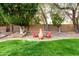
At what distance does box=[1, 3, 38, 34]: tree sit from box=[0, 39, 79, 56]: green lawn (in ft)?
0.46

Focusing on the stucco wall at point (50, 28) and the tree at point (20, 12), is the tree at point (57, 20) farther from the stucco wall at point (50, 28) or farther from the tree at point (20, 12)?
the tree at point (20, 12)

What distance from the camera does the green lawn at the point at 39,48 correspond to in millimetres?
1983

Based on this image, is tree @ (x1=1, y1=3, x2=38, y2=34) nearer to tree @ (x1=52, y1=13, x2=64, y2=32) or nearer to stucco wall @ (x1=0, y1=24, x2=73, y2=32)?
stucco wall @ (x1=0, y1=24, x2=73, y2=32)

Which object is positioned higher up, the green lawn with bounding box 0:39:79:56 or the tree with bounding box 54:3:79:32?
the tree with bounding box 54:3:79:32

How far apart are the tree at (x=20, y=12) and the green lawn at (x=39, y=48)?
140mm

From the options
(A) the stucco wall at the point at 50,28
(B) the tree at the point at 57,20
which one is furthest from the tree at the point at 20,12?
(B) the tree at the point at 57,20

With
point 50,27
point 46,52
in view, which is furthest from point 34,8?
Result: point 46,52

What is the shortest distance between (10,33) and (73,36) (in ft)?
1.94

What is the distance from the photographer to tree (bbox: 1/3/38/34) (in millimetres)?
2012

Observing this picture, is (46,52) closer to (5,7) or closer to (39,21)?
(39,21)

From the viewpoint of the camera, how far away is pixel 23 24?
2047 mm

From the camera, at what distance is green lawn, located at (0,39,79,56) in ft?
6.51

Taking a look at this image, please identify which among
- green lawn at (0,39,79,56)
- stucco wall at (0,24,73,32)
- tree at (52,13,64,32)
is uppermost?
tree at (52,13,64,32)

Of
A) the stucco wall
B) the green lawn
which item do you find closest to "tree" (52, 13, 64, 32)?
the stucco wall
